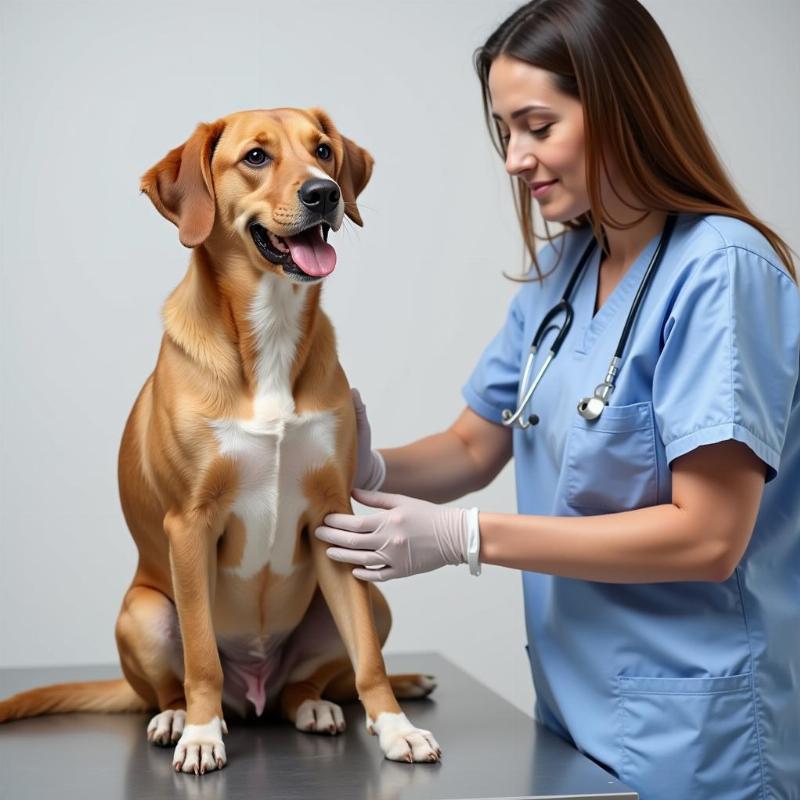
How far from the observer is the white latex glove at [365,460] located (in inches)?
81.6

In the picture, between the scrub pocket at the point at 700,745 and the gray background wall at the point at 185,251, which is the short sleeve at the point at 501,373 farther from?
the gray background wall at the point at 185,251

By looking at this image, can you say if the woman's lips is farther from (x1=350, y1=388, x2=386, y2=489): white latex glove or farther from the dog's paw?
the dog's paw

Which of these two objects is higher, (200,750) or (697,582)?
(697,582)

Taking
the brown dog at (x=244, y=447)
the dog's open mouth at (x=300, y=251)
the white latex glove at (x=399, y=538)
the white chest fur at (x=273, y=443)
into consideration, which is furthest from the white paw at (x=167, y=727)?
the dog's open mouth at (x=300, y=251)

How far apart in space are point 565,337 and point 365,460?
0.43 metres

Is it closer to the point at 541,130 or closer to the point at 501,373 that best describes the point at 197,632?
the point at 501,373

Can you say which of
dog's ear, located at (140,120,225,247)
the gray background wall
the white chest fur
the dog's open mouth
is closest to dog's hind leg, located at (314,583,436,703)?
the white chest fur

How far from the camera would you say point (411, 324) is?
3391mm

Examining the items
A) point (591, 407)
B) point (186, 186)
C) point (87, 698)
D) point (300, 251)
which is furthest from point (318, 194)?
point (87, 698)

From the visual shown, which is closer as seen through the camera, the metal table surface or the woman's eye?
the metal table surface

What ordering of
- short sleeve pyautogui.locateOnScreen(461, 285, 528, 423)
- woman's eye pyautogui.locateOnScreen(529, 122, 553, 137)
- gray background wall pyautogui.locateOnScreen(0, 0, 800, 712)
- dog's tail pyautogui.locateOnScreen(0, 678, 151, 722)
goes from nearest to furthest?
woman's eye pyautogui.locateOnScreen(529, 122, 553, 137) → dog's tail pyautogui.locateOnScreen(0, 678, 151, 722) → short sleeve pyautogui.locateOnScreen(461, 285, 528, 423) → gray background wall pyautogui.locateOnScreen(0, 0, 800, 712)

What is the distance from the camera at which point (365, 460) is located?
6.94 ft

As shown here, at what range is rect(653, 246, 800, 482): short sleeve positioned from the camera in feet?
5.37

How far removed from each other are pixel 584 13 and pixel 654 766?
3.78 feet
